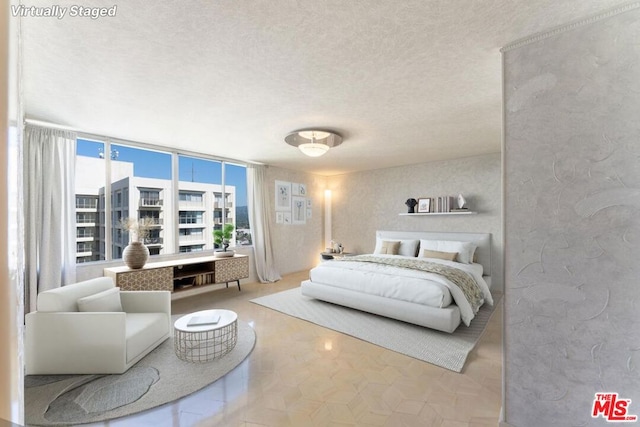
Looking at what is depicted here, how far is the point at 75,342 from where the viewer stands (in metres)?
2.10

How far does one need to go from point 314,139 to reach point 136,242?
2693 millimetres

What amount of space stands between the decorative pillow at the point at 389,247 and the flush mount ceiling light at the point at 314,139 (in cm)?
254

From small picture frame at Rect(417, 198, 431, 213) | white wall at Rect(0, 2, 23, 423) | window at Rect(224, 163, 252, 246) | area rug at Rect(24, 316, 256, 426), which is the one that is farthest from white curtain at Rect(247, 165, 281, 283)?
white wall at Rect(0, 2, 23, 423)

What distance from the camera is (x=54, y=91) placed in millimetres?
2287

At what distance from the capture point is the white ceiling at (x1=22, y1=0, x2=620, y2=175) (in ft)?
4.69

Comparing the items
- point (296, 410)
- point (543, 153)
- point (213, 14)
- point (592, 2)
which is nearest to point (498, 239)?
point (543, 153)

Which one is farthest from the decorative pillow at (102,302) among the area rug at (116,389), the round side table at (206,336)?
the round side table at (206,336)

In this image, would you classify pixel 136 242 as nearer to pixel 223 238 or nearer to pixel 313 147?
pixel 223 238

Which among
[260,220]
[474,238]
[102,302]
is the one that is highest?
[260,220]

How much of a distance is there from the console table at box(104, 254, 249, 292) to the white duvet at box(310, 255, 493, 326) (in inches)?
55.9

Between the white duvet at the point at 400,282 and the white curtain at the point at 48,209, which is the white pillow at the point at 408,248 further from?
the white curtain at the point at 48,209

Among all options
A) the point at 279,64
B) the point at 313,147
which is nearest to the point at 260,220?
the point at 313,147

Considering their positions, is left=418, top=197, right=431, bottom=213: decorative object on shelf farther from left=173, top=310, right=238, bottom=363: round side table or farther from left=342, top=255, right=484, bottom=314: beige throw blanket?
left=173, top=310, right=238, bottom=363: round side table
